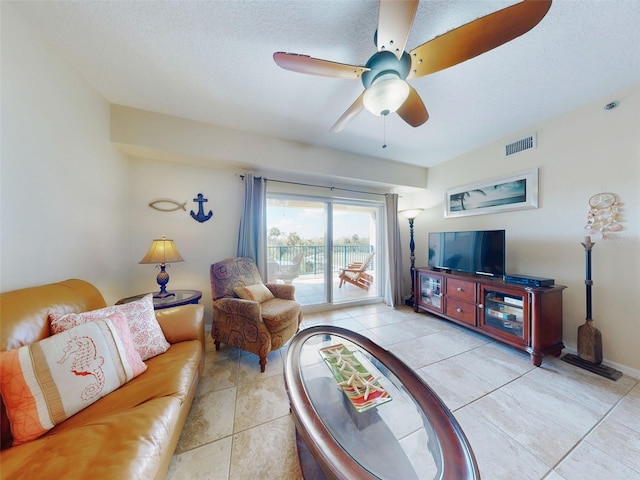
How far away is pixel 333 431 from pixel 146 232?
2.71m

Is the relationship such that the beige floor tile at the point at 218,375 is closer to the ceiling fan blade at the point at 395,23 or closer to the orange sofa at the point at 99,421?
the orange sofa at the point at 99,421

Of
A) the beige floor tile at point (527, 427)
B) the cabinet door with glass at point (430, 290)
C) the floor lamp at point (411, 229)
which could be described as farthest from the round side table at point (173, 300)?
the floor lamp at point (411, 229)

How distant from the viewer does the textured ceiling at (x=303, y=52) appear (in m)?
1.21

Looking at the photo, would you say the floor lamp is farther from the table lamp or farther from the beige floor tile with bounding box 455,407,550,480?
the table lamp

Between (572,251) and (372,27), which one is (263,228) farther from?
(572,251)

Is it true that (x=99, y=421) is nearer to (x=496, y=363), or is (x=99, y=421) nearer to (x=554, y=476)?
(x=554, y=476)

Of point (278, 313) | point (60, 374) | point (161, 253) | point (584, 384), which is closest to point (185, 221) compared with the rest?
point (161, 253)

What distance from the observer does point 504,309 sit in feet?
7.16

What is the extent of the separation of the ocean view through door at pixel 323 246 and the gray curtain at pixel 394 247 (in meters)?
0.24

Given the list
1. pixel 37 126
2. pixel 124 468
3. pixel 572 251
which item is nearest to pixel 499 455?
pixel 124 468

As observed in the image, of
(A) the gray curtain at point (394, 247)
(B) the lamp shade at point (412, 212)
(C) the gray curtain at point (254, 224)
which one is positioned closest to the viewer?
(C) the gray curtain at point (254, 224)

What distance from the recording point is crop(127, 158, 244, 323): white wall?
7.79ft

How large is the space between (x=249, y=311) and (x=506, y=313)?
101 inches

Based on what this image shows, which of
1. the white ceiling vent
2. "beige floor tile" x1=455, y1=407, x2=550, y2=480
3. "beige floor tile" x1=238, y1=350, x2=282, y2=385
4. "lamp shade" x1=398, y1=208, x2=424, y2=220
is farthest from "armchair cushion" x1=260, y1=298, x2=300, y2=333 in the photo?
the white ceiling vent
